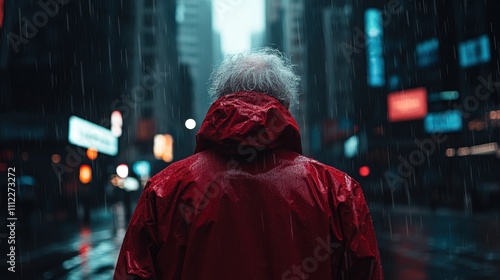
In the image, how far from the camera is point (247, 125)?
2.42 m

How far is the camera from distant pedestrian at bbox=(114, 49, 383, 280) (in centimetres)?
238

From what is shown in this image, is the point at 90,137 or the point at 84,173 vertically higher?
the point at 90,137

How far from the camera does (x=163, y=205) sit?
2.46 meters

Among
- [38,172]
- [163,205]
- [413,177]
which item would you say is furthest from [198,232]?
[413,177]

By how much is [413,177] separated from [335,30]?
5894 cm

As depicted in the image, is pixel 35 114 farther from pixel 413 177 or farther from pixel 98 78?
pixel 413 177

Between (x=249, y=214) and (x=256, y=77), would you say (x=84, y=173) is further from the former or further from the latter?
(x=249, y=214)

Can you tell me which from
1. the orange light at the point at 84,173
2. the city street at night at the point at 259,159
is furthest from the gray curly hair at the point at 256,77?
the orange light at the point at 84,173
